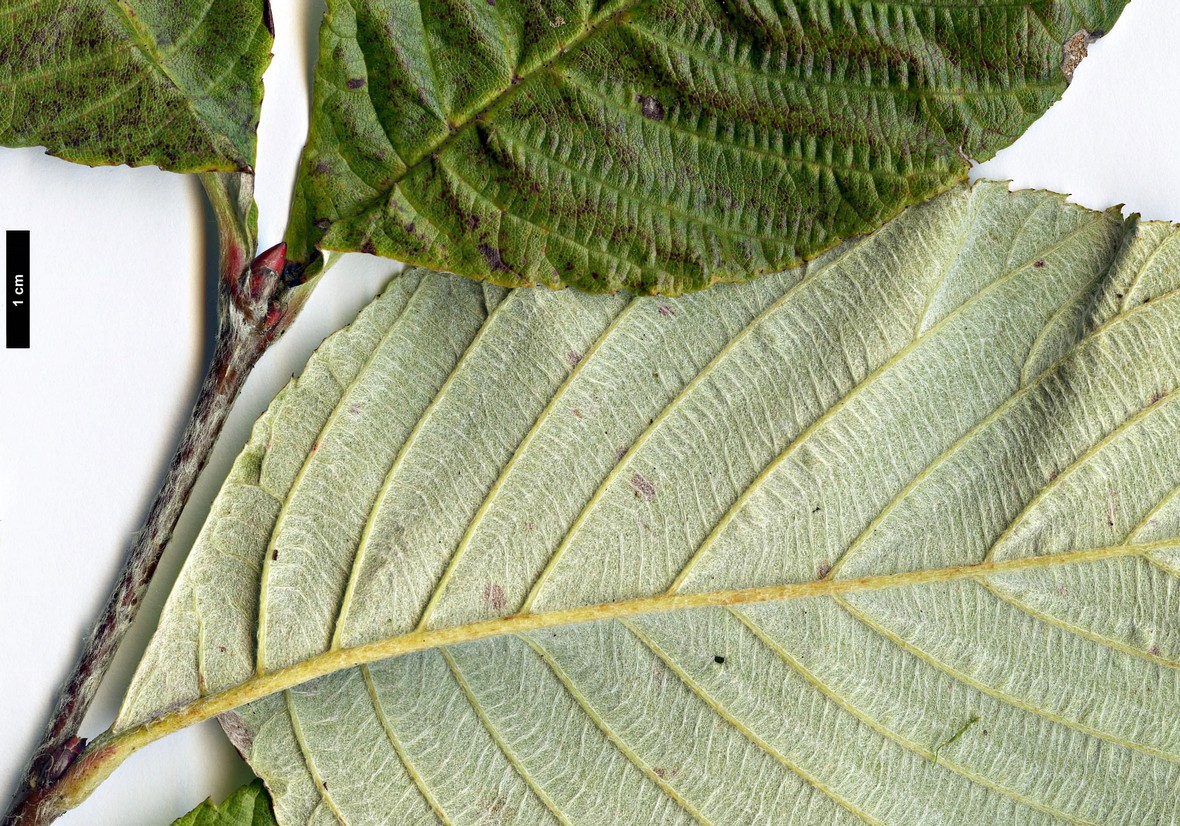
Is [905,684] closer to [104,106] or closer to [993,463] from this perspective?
[993,463]

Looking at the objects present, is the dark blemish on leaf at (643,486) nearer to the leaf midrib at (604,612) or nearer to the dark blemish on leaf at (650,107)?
the leaf midrib at (604,612)

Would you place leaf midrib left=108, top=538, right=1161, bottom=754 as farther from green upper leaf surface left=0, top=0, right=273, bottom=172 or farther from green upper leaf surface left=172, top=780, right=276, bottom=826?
green upper leaf surface left=0, top=0, right=273, bottom=172

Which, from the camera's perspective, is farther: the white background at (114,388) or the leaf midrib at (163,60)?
the white background at (114,388)

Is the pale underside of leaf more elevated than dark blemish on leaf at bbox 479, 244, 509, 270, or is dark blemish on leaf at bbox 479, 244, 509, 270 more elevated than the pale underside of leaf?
dark blemish on leaf at bbox 479, 244, 509, 270

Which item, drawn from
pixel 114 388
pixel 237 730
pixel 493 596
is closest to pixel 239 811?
pixel 237 730

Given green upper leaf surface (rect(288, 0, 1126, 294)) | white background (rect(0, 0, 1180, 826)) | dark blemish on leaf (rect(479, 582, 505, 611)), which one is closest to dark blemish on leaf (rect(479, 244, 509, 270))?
green upper leaf surface (rect(288, 0, 1126, 294))

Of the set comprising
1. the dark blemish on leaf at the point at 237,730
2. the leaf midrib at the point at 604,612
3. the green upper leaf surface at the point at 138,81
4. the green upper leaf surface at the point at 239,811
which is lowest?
the green upper leaf surface at the point at 239,811

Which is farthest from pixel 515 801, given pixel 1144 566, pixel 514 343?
pixel 1144 566

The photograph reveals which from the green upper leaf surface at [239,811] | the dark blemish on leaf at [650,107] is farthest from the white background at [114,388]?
the dark blemish on leaf at [650,107]
